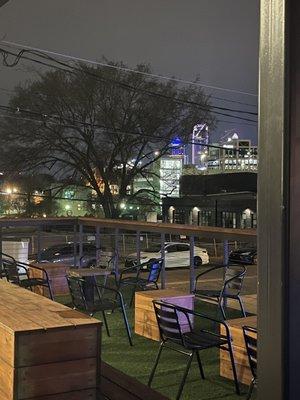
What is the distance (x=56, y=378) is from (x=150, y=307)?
2627mm

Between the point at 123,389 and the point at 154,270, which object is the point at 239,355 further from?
the point at 154,270

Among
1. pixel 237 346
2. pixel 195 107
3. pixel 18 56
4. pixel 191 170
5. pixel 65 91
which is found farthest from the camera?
pixel 191 170

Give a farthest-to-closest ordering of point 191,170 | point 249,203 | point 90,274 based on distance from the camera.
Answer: point 191,170 < point 249,203 < point 90,274

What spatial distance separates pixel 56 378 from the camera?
8.87 ft

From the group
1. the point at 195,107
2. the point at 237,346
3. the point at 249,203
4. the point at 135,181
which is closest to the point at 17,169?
the point at 135,181

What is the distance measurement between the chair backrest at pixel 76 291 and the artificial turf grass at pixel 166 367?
1.39ft

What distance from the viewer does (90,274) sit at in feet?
20.9

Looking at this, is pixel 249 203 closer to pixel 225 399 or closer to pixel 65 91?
pixel 65 91

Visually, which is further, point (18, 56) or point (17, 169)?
point (17, 169)

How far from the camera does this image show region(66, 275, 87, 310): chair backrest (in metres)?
5.21

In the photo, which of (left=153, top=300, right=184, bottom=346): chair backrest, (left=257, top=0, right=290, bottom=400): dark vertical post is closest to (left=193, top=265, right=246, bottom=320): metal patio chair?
(left=153, top=300, right=184, bottom=346): chair backrest

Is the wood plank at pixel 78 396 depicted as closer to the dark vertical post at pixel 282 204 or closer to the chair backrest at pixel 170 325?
the chair backrest at pixel 170 325

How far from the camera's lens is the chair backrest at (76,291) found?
17.1ft

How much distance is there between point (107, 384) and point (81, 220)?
5570 mm
